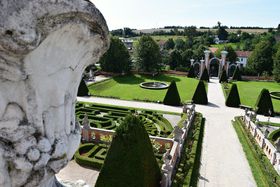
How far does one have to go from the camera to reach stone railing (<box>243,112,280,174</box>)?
1523cm

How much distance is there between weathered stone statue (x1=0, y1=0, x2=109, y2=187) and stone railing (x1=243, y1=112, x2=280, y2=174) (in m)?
14.5

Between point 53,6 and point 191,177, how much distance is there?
12368mm

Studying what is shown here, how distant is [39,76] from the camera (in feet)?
8.55

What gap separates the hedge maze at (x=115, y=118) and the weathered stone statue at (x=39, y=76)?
50.4 feet

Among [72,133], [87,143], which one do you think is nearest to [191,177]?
[87,143]

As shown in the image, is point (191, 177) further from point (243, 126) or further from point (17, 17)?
point (17, 17)

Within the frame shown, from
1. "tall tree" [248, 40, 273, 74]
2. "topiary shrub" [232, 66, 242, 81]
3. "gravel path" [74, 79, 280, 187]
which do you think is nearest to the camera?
"gravel path" [74, 79, 280, 187]

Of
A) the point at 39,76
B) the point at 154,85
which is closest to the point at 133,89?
the point at 154,85

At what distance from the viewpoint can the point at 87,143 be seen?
16.2m

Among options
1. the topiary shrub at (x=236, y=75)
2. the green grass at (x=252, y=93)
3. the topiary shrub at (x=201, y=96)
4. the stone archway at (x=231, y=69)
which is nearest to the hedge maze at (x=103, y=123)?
the topiary shrub at (x=201, y=96)

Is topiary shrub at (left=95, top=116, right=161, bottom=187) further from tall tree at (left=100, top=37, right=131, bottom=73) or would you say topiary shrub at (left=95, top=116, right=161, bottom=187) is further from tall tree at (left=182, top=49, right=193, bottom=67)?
tall tree at (left=182, top=49, right=193, bottom=67)

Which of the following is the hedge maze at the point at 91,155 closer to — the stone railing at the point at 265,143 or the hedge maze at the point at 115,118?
the hedge maze at the point at 115,118

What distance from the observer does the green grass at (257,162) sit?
532 inches

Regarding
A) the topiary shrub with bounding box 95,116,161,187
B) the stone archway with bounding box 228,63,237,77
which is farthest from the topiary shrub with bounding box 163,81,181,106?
the stone archway with bounding box 228,63,237,77
